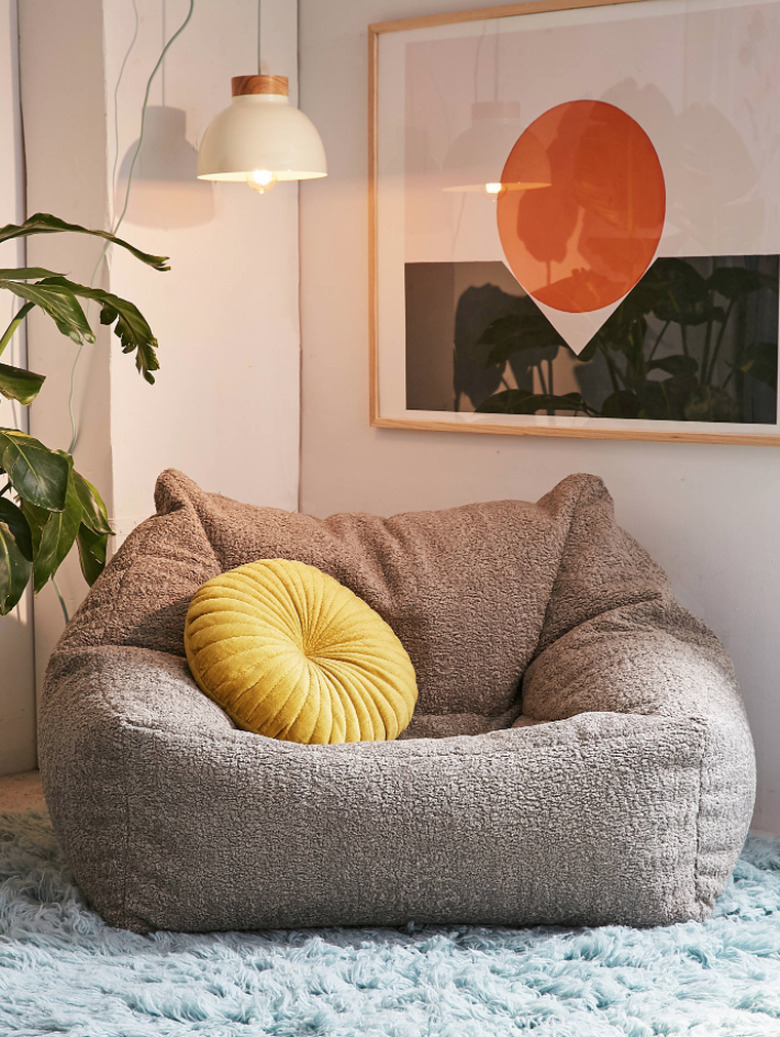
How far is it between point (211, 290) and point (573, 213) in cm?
82

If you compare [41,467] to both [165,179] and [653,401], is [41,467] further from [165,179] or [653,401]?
[653,401]

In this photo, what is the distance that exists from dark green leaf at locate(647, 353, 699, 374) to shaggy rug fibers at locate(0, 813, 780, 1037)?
3.49 ft

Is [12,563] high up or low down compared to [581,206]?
down

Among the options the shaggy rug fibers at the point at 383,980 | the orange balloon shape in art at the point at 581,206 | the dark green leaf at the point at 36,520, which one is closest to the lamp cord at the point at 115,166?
the dark green leaf at the point at 36,520

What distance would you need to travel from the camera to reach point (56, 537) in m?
1.72

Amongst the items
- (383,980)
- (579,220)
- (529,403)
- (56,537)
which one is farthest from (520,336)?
(383,980)

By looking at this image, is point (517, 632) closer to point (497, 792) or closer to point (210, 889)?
point (497, 792)

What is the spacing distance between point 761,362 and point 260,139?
1069mm

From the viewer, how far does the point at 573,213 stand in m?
2.26

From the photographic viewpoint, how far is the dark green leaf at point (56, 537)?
1714mm

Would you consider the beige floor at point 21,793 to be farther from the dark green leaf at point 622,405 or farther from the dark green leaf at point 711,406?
the dark green leaf at point 711,406

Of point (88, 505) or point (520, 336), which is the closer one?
point (88, 505)

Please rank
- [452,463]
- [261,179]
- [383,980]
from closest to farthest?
1. [383,980]
2. [261,179]
3. [452,463]

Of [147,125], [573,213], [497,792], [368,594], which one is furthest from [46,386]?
[497,792]
